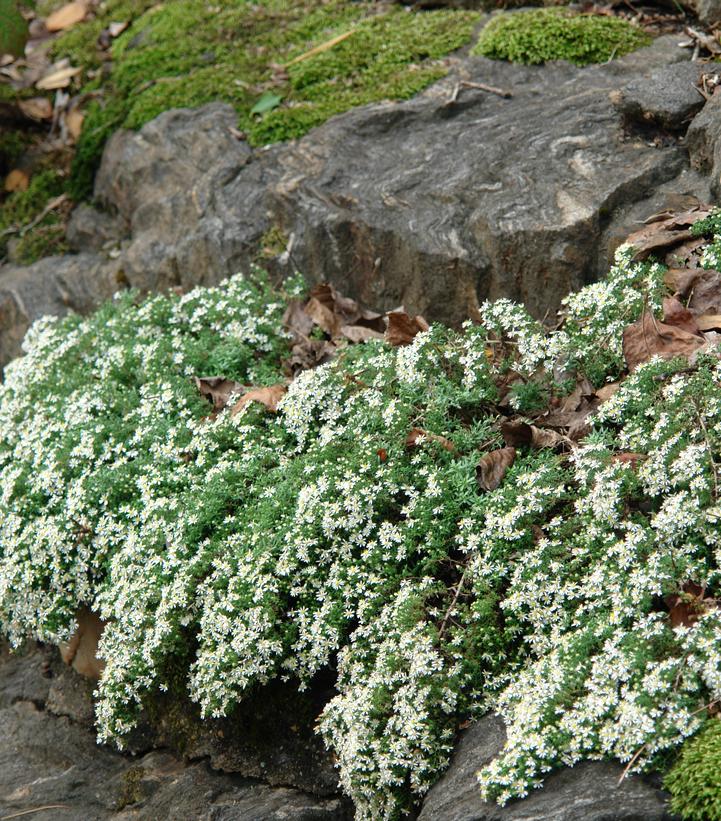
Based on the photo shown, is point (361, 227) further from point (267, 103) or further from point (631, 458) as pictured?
point (631, 458)

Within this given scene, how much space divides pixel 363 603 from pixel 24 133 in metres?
6.39

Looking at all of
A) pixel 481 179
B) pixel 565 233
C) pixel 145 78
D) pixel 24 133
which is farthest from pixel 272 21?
pixel 565 233

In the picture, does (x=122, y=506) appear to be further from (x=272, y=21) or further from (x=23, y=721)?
(x=272, y=21)

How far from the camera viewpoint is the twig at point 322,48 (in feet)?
22.7

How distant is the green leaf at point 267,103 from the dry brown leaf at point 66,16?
10.4ft

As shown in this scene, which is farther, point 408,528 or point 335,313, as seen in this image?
point 335,313

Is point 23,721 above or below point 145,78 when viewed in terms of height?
below

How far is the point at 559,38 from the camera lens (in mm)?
6055

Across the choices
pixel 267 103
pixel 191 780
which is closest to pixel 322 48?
pixel 267 103

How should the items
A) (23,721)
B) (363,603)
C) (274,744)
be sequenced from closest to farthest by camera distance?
(363,603)
(274,744)
(23,721)

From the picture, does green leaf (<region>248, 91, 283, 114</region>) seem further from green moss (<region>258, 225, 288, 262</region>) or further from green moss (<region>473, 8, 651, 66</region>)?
green moss (<region>473, 8, 651, 66</region>)

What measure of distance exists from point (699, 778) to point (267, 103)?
5.46 meters

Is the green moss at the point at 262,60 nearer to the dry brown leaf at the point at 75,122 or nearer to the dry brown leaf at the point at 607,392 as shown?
the dry brown leaf at the point at 75,122

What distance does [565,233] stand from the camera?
4.96 metres
